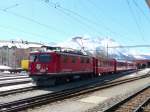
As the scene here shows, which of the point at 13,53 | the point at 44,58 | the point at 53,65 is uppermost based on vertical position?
the point at 13,53

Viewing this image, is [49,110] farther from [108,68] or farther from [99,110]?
[108,68]

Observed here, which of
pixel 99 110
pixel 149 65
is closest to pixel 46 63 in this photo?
pixel 99 110

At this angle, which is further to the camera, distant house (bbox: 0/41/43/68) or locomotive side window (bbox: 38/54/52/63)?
distant house (bbox: 0/41/43/68)

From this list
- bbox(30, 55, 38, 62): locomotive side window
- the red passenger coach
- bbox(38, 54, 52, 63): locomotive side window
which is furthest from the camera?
bbox(30, 55, 38, 62): locomotive side window

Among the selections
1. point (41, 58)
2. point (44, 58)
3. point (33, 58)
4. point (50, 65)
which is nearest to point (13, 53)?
point (33, 58)

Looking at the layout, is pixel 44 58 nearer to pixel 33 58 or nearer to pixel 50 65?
pixel 50 65

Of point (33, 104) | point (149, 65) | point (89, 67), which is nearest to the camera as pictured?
point (33, 104)

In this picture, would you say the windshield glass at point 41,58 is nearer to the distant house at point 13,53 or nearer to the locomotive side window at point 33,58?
the locomotive side window at point 33,58

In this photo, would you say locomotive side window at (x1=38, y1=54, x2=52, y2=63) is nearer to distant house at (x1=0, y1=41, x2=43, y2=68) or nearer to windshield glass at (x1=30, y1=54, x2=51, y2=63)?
windshield glass at (x1=30, y1=54, x2=51, y2=63)

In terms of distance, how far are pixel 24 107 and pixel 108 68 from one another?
37.5 m

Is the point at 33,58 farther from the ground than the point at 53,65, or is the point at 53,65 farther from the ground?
the point at 33,58

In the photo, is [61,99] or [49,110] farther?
[61,99]

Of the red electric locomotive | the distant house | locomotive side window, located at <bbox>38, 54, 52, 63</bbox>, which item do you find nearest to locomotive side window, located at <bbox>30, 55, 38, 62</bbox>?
the red electric locomotive

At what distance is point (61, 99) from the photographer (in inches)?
777
